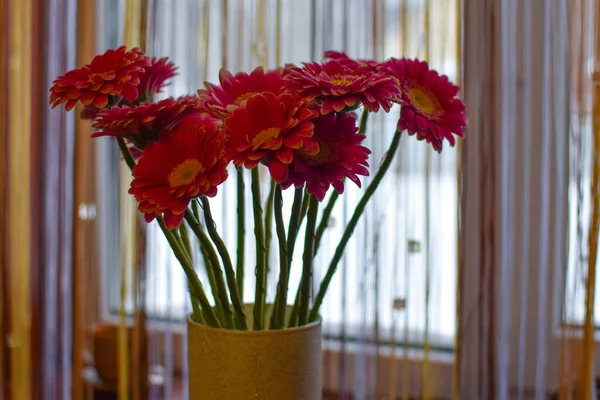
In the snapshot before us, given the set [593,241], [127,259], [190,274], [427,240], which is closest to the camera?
[190,274]

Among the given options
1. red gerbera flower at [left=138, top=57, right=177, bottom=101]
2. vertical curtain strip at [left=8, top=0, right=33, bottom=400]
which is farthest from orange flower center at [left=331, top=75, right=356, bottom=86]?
vertical curtain strip at [left=8, top=0, right=33, bottom=400]

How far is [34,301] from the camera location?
5.13 ft

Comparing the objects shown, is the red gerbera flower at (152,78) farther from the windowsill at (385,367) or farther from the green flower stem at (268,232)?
the windowsill at (385,367)

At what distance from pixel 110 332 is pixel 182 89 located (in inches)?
21.8

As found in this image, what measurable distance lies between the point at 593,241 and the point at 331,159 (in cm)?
66

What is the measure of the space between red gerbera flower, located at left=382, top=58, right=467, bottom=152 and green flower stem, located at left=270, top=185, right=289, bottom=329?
0.52 ft

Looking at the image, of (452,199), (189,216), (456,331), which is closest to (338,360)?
(456,331)

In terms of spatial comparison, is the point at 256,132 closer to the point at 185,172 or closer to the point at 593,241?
the point at 185,172

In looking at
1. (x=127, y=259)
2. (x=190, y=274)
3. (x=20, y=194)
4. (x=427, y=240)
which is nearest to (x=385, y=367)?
(x=427, y=240)

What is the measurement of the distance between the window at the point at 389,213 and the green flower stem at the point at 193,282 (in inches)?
19.1

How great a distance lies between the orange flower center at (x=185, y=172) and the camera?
25.9 inches

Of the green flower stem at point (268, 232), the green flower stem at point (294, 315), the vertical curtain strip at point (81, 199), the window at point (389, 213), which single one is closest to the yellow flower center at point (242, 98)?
the green flower stem at point (268, 232)

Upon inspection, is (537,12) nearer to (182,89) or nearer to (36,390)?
(182,89)

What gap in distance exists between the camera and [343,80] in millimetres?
700
